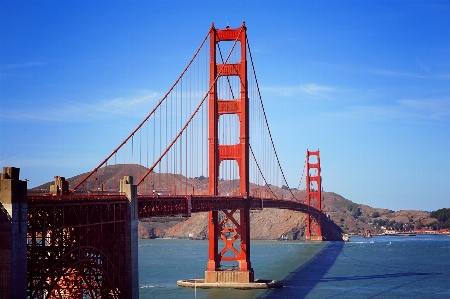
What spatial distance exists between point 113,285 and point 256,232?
10838cm

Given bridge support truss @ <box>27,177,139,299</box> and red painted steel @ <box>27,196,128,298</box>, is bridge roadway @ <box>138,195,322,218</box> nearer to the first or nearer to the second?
bridge support truss @ <box>27,177,139,299</box>

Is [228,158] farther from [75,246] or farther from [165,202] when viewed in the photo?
[75,246]

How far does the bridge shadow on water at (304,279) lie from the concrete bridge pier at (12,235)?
76.8 feet

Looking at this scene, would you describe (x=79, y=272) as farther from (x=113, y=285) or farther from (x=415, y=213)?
(x=415, y=213)

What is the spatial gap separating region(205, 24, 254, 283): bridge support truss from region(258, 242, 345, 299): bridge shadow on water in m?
3.03

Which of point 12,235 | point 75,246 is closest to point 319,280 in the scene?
point 75,246

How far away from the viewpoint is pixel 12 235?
63.5 feet

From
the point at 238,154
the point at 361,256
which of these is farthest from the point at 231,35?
the point at 361,256

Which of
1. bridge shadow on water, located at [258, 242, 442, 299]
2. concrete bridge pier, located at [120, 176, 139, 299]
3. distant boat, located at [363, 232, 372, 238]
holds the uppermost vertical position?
concrete bridge pier, located at [120, 176, 139, 299]

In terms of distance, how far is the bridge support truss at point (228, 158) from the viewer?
46.6 metres

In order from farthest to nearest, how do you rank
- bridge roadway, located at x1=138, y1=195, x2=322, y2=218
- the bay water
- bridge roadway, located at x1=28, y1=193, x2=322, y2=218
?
the bay water → bridge roadway, located at x1=138, y1=195, x2=322, y2=218 → bridge roadway, located at x1=28, y1=193, x2=322, y2=218

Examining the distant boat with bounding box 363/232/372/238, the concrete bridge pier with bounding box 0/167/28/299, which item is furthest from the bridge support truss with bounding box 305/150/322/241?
the concrete bridge pier with bounding box 0/167/28/299

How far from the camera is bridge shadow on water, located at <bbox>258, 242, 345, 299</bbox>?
43344mm

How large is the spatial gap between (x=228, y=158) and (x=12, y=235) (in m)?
29.3
